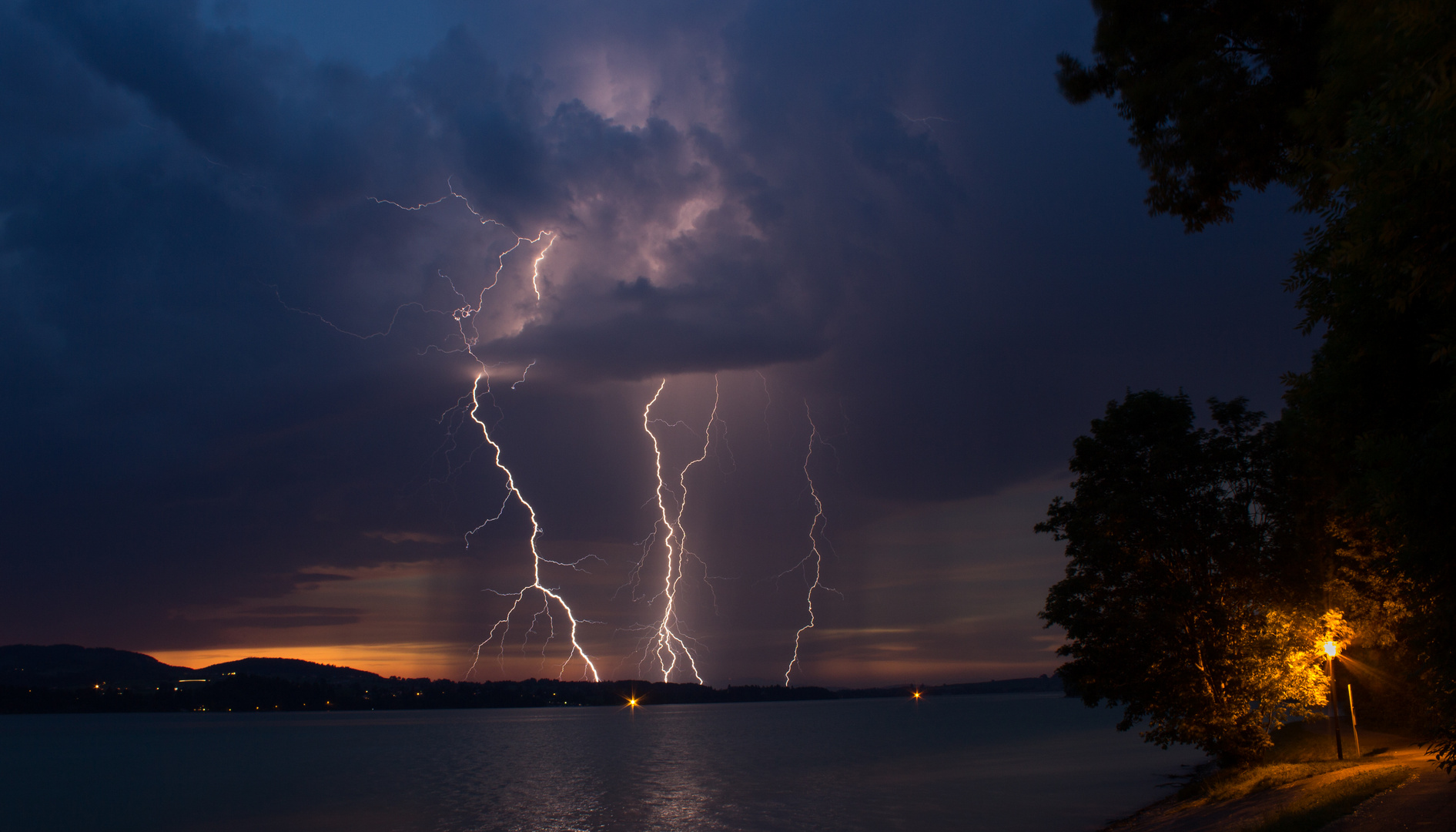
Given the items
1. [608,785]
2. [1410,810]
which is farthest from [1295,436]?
[608,785]

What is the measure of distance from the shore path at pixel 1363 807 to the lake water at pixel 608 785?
648 cm

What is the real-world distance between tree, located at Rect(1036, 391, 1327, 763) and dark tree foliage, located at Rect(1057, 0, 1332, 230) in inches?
435

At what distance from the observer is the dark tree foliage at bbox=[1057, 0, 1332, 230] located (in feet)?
41.1

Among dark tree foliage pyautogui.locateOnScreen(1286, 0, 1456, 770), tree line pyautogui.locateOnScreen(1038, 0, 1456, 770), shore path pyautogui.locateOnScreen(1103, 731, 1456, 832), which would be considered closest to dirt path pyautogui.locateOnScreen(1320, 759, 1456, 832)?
shore path pyautogui.locateOnScreen(1103, 731, 1456, 832)

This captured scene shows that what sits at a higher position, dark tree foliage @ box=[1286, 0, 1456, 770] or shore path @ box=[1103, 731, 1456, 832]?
dark tree foliage @ box=[1286, 0, 1456, 770]

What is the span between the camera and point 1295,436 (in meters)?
15.8

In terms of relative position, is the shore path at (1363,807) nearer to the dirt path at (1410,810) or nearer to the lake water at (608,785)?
the dirt path at (1410,810)

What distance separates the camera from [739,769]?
5797 centimetres

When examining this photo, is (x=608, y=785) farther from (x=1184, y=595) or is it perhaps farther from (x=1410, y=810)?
(x=1410, y=810)

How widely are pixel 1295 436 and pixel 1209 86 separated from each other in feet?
22.6

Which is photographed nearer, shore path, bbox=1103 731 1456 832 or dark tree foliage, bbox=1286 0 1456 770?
dark tree foliage, bbox=1286 0 1456 770

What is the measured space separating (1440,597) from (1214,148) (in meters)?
8.08

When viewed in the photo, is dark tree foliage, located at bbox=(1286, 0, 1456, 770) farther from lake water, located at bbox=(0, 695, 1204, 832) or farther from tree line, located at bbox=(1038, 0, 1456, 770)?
lake water, located at bbox=(0, 695, 1204, 832)

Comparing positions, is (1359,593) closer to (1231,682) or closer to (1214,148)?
(1231,682)
